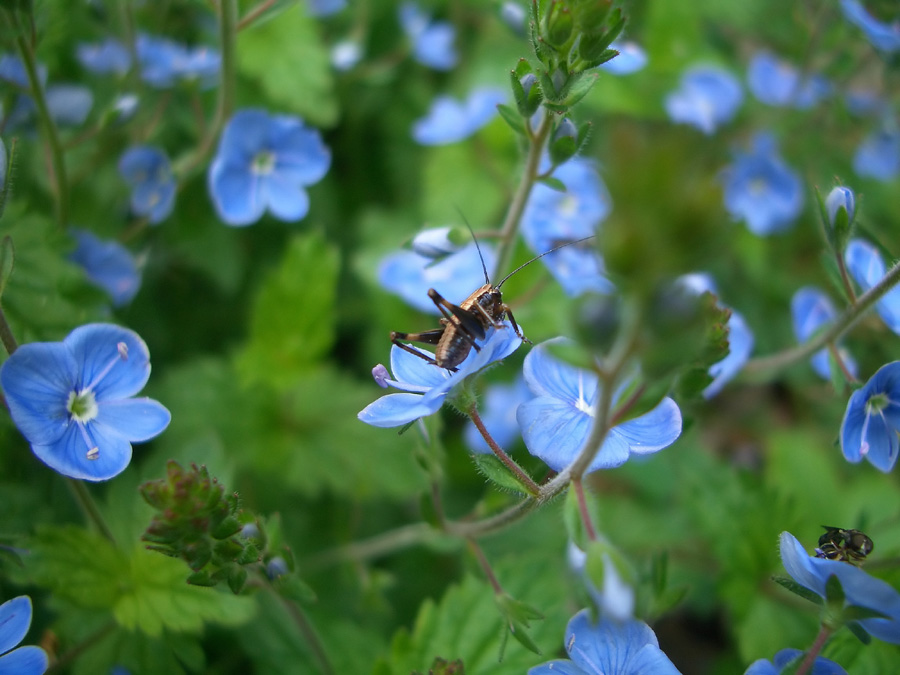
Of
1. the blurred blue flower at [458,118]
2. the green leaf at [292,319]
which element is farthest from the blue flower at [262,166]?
the blurred blue flower at [458,118]

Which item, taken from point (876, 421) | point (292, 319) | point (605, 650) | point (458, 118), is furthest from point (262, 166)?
point (876, 421)

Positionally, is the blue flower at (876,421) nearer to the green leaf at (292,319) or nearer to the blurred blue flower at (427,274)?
the blurred blue flower at (427,274)

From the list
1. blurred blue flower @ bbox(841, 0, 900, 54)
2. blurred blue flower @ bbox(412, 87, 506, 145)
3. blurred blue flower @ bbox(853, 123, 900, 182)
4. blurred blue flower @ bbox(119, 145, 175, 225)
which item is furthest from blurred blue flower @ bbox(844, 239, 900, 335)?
blurred blue flower @ bbox(119, 145, 175, 225)

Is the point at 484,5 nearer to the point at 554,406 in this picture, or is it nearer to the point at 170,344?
the point at 170,344

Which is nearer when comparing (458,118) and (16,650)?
(16,650)

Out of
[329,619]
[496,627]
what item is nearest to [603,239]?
[496,627]

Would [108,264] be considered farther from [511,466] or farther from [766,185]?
[766,185]

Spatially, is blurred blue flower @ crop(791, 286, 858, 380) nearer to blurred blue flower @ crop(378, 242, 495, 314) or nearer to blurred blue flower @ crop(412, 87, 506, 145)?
blurred blue flower @ crop(378, 242, 495, 314)

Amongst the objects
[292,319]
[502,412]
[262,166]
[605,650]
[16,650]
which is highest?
[262,166]
